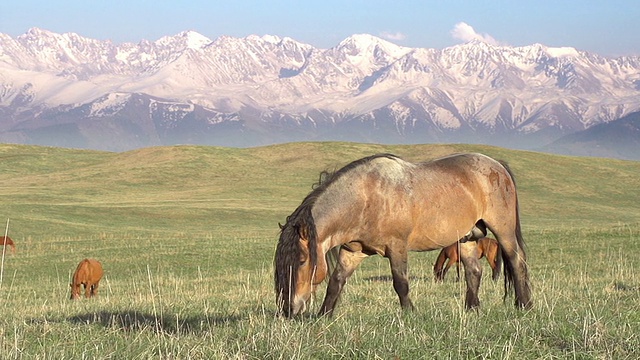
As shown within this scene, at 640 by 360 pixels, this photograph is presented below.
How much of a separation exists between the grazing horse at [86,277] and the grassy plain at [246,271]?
23.3 inches

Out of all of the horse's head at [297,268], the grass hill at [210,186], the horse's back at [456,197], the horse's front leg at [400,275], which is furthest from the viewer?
the grass hill at [210,186]

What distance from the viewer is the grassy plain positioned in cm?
782

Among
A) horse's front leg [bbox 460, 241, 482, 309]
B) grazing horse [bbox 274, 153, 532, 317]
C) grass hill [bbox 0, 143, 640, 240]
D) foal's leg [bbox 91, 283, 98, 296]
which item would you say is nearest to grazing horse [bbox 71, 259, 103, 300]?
foal's leg [bbox 91, 283, 98, 296]

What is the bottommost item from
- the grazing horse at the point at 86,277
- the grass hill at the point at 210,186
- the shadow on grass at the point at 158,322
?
the grass hill at the point at 210,186

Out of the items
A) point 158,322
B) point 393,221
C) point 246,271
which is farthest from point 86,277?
point 393,221

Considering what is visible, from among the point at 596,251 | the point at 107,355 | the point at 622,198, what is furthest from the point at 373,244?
the point at 622,198

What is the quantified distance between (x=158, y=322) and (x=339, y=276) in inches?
99.4

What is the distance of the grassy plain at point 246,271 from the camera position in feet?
25.7

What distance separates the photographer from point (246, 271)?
27781 millimetres

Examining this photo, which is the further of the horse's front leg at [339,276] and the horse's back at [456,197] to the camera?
the horse's back at [456,197]

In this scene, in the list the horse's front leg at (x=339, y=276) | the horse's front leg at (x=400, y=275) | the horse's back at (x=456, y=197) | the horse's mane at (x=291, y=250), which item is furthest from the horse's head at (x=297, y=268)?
the horse's back at (x=456, y=197)

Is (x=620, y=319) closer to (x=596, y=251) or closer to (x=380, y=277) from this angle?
(x=380, y=277)

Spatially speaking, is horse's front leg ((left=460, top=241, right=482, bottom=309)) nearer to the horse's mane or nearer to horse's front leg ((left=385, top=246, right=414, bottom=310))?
horse's front leg ((left=385, top=246, right=414, bottom=310))

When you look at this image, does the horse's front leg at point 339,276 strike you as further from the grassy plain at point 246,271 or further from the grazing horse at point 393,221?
the grassy plain at point 246,271
